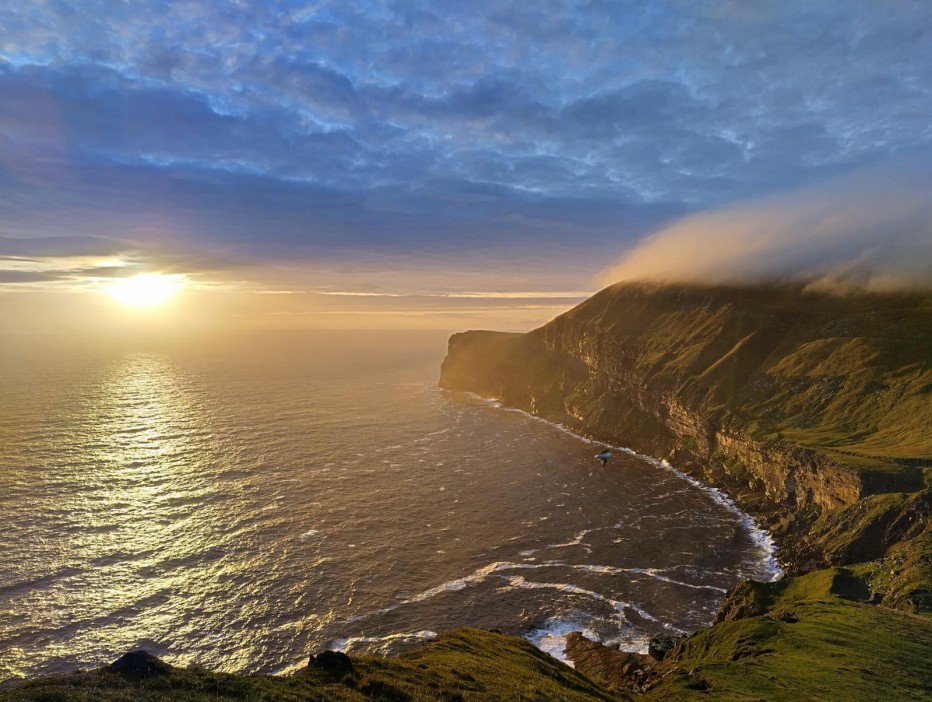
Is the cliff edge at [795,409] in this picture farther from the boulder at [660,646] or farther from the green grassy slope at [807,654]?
the boulder at [660,646]

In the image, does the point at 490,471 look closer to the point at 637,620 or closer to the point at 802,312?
the point at 637,620

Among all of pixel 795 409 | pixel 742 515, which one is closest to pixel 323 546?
pixel 742 515

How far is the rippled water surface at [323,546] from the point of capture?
59312mm

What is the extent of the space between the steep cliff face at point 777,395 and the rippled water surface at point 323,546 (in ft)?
44.9

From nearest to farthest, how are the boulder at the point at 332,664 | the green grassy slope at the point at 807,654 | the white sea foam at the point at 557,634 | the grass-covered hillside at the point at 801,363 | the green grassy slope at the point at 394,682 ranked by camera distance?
1. the green grassy slope at the point at 394,682
2. the boulder at the point at 332,664
3. the green grassy slope at the point at 807,654
4. the white sea foam at the point at 557,634
5. the grass-covered hillside at the point at 801,363

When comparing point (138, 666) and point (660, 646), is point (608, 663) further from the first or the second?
point (138, 666)

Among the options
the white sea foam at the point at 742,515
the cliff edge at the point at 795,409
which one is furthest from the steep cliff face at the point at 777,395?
the white sea foam at the point at 742,515

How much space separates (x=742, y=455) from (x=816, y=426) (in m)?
18.0

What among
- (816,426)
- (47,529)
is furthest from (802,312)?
(47,529)

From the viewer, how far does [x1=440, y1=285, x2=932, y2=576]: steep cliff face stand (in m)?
88.2

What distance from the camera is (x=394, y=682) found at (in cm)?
3753

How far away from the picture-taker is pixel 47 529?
260ft

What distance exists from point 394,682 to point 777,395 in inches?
5091

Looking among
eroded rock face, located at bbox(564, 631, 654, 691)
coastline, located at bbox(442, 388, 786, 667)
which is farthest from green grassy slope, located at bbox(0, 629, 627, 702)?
coastline, located at bbox(442, 388, 786, 667)
